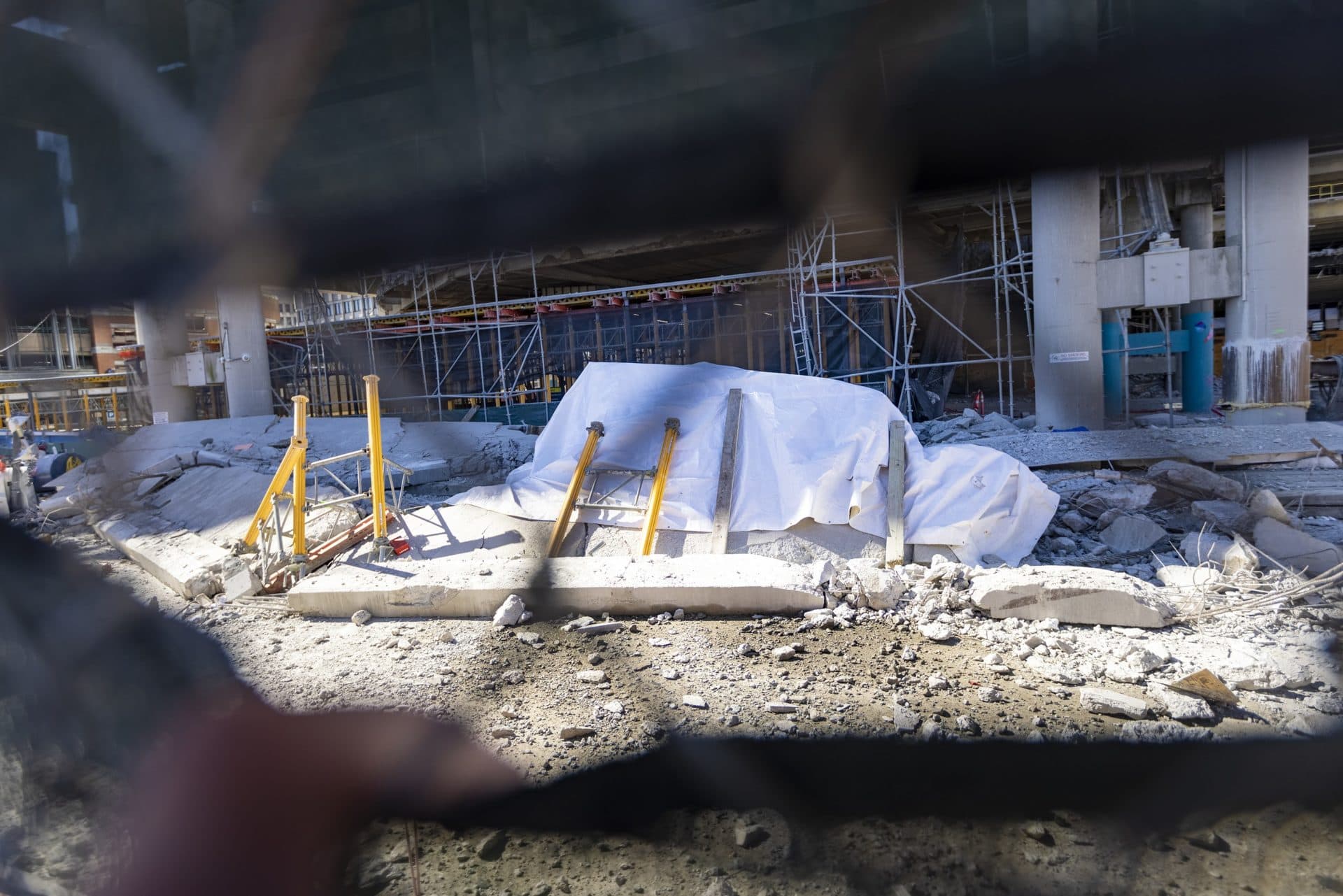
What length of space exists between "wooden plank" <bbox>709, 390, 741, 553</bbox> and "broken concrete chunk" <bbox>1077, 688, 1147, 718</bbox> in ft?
8.26

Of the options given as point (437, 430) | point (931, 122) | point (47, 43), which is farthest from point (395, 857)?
point (931, 122)

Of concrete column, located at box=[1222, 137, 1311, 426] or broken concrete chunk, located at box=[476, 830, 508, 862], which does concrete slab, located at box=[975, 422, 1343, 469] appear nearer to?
concrete column, located at box=[1222, 137, 1311, 426]

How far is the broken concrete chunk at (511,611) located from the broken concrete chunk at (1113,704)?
91.4 inches

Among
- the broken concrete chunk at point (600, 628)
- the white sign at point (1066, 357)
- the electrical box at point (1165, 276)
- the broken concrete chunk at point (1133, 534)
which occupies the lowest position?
the broken concrete chunk at point (1133, 534)

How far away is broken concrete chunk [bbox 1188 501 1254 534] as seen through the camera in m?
5.06

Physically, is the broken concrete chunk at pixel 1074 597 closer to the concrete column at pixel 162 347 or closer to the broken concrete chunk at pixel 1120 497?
the broken concrete chunk at pixel 1120 497

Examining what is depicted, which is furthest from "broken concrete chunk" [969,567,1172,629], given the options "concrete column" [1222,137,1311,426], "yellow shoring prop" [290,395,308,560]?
"yellow shoring prop" [290,395,308,560]

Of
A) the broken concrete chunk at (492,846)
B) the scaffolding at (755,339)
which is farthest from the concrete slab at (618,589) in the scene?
the broken concrete chunk at (492,846)

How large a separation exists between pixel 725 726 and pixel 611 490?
10.0 ft

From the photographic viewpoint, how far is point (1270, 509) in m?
4.89

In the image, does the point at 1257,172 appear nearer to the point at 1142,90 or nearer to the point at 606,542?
the point at 1142,90

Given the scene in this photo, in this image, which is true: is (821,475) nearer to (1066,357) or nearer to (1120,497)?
(1120,497)

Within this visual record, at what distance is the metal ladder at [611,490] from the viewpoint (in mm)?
5016

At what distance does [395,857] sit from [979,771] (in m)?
1.09
